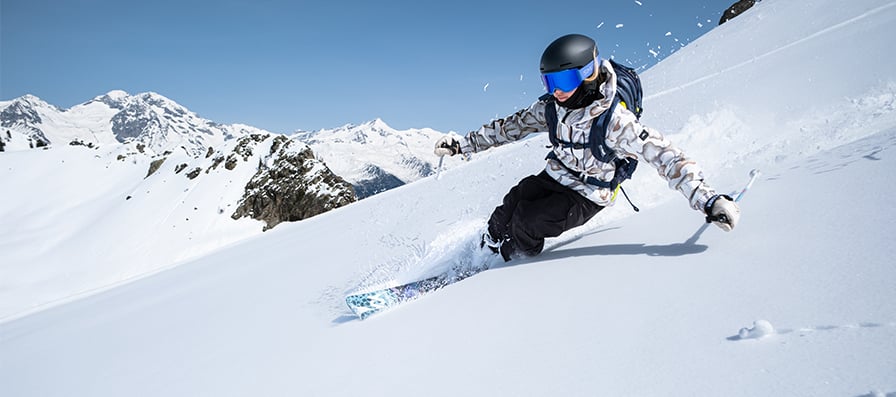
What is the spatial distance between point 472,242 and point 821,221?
8.97ft

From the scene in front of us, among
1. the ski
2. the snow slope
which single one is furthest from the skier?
the ski

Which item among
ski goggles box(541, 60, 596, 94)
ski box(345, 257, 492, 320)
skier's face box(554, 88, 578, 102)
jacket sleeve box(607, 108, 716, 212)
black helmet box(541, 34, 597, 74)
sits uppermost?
black helmet box(541, 34, 597, 74)

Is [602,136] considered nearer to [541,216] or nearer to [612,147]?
[612,147]

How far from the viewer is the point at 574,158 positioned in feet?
11.1

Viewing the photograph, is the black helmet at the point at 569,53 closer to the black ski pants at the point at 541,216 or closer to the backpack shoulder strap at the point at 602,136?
the backpack shoulder strap at the point at 602,136

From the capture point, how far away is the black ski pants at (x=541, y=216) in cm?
348

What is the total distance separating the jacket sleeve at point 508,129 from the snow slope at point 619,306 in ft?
3.01

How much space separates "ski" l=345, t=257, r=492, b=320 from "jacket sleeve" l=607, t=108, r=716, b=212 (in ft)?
5.07

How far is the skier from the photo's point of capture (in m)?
2.79

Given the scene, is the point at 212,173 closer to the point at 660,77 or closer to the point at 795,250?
the point at 660,77

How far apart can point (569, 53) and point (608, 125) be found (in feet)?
1.91

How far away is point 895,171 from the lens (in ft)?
8.09

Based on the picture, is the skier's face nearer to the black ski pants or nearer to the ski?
the black ski pants


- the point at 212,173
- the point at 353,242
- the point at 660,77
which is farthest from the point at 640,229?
the point at 212,173
